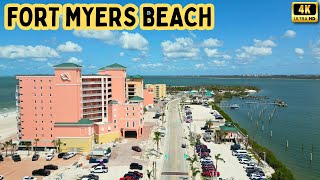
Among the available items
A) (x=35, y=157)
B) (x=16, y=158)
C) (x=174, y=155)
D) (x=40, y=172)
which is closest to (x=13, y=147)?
(x=16, y=158)

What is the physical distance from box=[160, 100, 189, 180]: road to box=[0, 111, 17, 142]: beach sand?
2727 cm

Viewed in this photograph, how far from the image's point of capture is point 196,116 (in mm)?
86375

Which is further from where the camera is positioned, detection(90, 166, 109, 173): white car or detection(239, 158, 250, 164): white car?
detection(239, 158, 250, 164): white car

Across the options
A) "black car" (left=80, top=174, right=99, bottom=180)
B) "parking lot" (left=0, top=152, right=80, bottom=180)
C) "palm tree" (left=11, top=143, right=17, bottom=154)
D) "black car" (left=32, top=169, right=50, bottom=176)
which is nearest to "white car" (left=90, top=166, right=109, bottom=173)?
"black car" (left=80, top=174, right=99, bottom=180)

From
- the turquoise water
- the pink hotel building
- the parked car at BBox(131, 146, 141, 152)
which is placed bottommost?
the turquoise water

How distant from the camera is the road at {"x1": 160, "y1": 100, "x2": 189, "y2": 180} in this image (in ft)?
131

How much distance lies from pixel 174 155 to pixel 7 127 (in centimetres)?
4268

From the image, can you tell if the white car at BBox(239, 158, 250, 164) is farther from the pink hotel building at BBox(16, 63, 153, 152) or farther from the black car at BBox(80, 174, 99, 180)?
the pink hotel building at BBox(16, 63, 153, 152)

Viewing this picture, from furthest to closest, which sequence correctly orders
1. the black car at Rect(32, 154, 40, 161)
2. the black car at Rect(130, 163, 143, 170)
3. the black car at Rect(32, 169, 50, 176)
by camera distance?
1. the black car at Rect(32, 154, 40, 161)
2. the black car at Rect(130, 163, 143, 170)
3. the black car at Rect(32, 169, 50, 176)

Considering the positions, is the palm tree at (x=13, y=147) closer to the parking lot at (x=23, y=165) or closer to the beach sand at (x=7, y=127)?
the parking lot at (x=23, y=165)

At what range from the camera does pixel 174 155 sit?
4806 centimetres

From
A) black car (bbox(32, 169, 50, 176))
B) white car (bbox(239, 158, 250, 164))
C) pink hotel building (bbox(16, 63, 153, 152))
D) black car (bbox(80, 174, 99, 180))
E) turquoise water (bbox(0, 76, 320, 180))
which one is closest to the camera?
black car (bbox(80, 174, 99, 180))

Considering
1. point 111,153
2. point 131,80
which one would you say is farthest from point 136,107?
point 131,80

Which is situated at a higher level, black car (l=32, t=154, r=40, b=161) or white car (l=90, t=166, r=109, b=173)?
black car (l=32, t=154, r=40, b=161)
